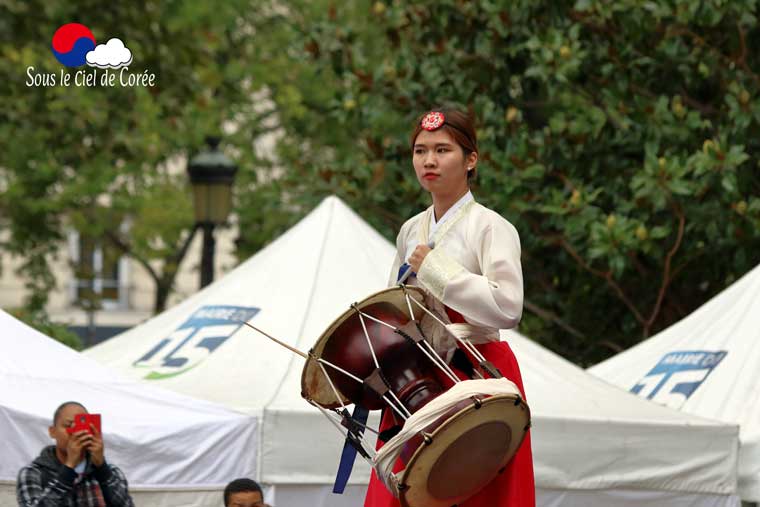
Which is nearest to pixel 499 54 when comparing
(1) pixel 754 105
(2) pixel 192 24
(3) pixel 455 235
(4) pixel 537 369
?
(1) pixel 754 105

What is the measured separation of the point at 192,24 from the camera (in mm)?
19062

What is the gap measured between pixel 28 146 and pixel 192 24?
97.4 inches

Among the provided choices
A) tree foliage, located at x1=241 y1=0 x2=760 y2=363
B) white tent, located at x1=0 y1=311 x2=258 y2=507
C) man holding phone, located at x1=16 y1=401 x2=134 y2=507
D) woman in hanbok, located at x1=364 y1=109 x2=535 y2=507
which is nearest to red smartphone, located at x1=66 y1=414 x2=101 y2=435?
man holding phone, located at x1=16 y1=401 x2=134 y2=507

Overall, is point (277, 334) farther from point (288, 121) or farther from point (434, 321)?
point (288, 121)

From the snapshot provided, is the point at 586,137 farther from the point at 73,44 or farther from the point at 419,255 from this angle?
the point at 419,255

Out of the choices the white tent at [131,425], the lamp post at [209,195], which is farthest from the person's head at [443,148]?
the lamp post at [209,195]

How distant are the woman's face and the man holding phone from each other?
2355 millimetres

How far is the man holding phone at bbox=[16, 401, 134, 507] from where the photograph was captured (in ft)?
21.0

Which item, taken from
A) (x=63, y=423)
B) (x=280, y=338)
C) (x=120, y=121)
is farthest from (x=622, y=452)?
(x=120, y=121)

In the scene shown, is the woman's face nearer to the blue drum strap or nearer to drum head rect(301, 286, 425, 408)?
drum head rect(301, 286, 425, 408)

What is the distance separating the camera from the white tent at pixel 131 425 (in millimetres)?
6844

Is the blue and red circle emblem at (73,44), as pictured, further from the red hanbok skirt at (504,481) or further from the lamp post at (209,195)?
the red hanbok skirt at (504,481)

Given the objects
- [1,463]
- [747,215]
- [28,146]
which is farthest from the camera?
[28,146]

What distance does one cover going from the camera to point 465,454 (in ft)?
14.1
